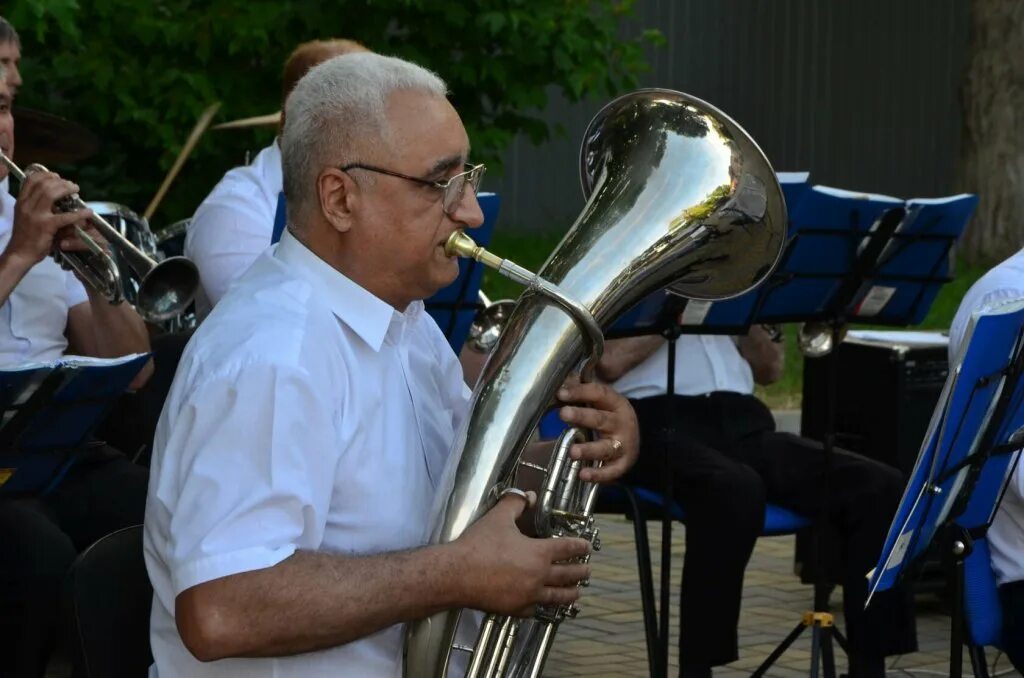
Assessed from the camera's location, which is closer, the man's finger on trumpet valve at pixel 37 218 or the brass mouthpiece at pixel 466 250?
the brass mouthpiece at pixel 466 250

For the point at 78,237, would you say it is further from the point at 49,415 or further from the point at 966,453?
the point at 966,453

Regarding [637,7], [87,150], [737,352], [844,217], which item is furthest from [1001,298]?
[637,7]

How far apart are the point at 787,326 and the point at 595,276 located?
729 centimetres

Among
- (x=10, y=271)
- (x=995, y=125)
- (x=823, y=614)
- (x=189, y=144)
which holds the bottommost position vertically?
(x=823, y=614)

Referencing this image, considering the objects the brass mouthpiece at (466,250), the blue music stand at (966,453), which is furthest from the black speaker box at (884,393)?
the brass mouthpiece at (466,250)

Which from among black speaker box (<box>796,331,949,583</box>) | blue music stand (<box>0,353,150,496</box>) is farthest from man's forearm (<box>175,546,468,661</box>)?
black speaker box (<box>796,331,949,583</box>)

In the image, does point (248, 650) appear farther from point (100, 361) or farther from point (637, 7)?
point (637, 7)

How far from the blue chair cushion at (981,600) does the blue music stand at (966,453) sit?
0.40 ft

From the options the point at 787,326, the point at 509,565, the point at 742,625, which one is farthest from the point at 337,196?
the point at 787,326

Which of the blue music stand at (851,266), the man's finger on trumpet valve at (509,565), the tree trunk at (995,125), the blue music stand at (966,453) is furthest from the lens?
the tree trunk at (995,125)

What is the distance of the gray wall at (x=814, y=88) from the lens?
524 inches

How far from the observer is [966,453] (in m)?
2.83

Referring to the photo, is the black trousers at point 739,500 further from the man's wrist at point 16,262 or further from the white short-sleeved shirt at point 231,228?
the man's wrist at point 16,262

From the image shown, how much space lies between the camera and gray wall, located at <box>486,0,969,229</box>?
13305mm
